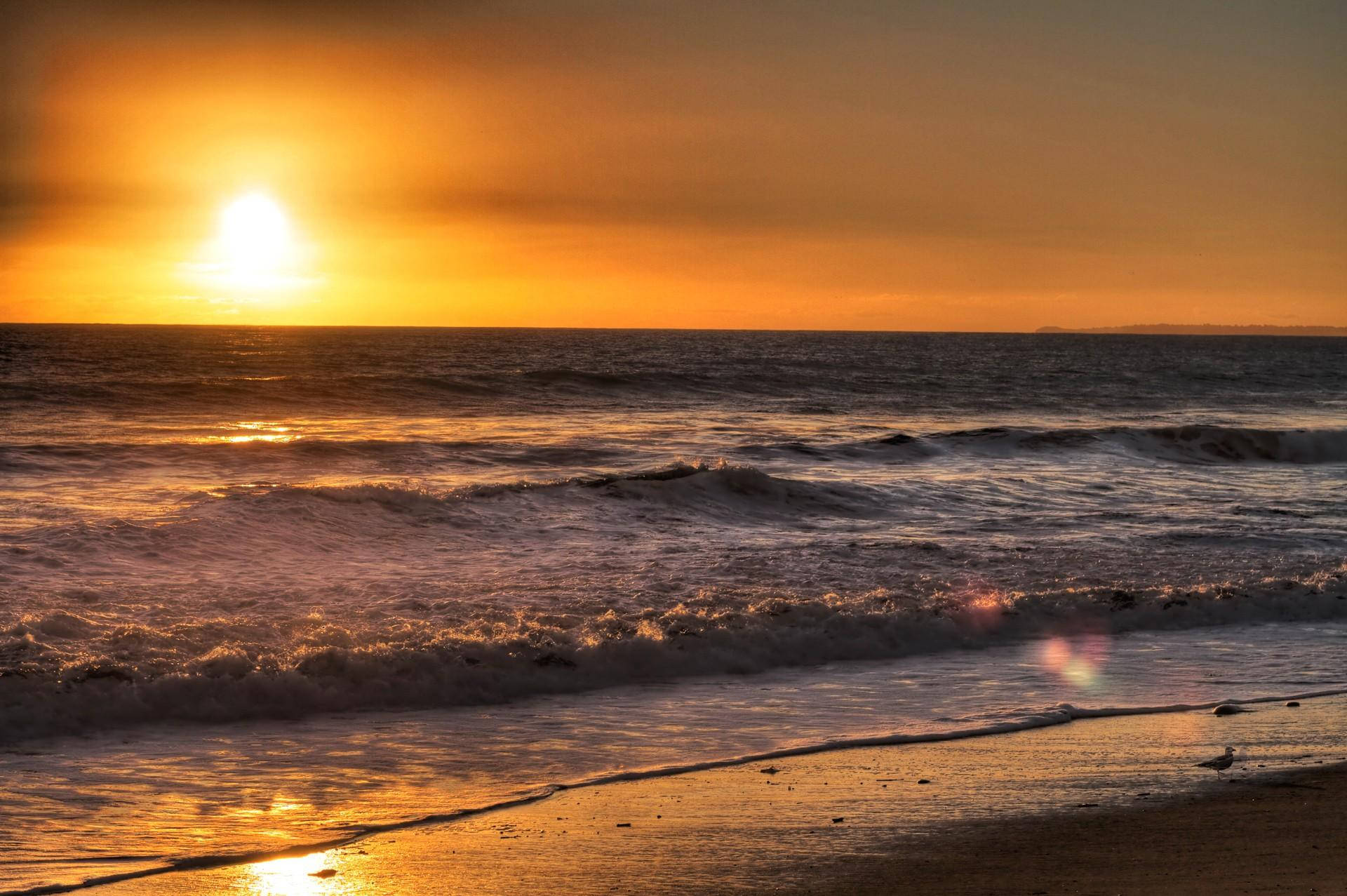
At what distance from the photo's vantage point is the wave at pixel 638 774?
481cm

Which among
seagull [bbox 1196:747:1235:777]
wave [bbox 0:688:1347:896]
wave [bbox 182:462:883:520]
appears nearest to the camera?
wave [bbox 0:688:1347:896]

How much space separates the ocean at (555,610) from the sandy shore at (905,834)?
38 cm

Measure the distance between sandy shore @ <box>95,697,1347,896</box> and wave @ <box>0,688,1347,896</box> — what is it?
0.25 feet

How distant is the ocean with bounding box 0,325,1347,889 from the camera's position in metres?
6.36

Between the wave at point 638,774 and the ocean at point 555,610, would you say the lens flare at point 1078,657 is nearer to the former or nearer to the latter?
the ocean at point 555,610

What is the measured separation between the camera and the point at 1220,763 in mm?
6184

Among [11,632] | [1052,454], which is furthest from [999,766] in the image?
[1052,454]

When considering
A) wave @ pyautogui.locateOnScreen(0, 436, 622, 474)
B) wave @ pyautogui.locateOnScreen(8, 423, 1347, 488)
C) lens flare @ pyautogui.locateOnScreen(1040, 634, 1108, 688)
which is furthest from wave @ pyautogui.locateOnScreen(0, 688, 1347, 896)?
wave @ pyautogui.locateOnScreen(0, 436, 622, 474)

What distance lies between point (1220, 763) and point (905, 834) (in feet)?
7.19

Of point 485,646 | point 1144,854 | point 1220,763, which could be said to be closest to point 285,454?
point 485,646

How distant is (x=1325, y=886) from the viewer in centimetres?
447

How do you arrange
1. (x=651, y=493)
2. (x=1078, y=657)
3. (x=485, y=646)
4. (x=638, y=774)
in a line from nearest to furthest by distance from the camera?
1. (x=638, y=774)
2. (x=485, y=646)
3. (x=1078, y=657)
4. (x=651, y=493)

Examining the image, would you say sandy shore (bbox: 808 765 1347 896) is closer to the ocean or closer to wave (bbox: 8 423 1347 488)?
the ocean

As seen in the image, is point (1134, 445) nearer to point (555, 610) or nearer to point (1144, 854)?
point (555, 610)
